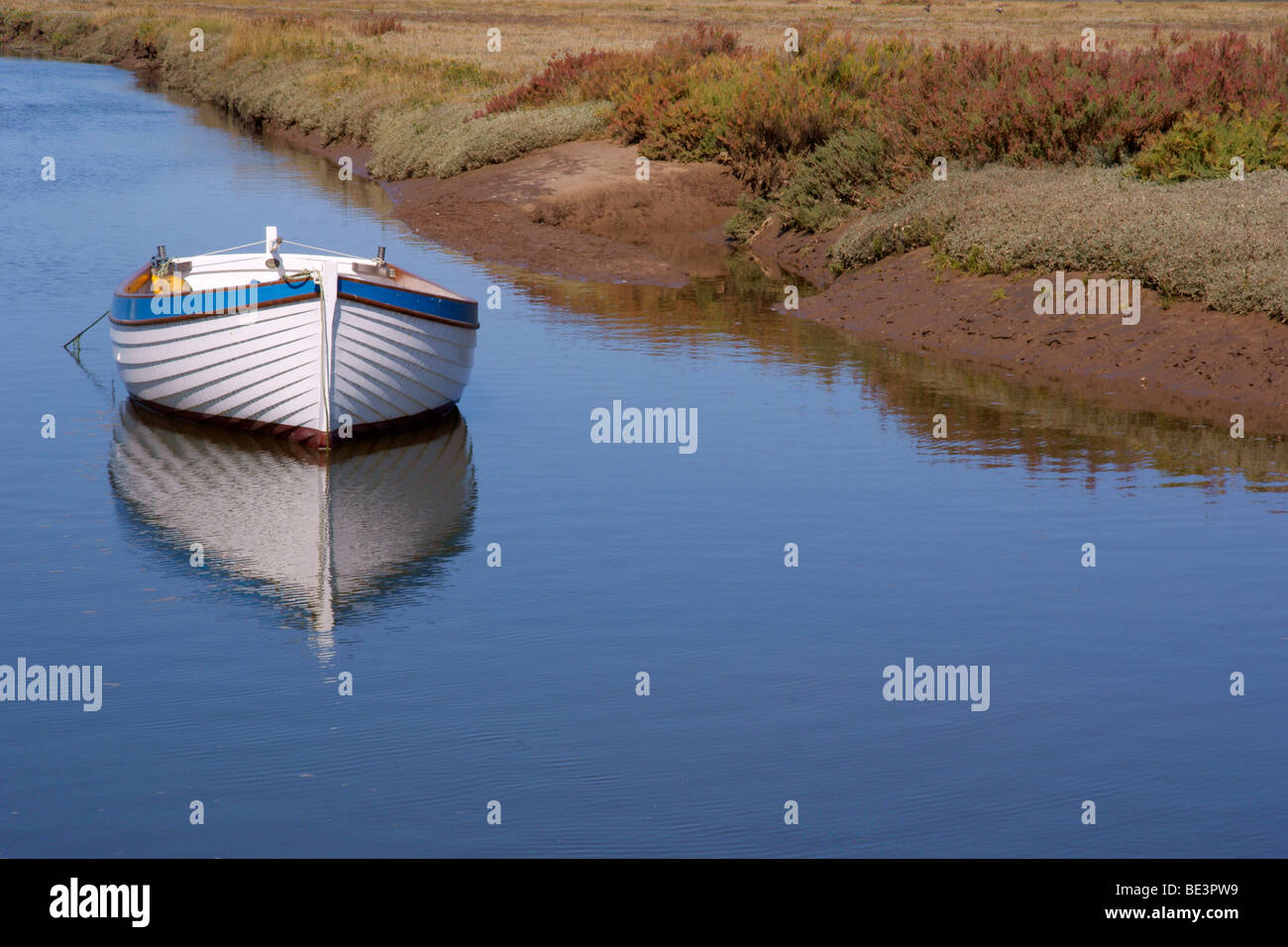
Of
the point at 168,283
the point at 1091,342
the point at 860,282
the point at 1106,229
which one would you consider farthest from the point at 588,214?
the point at 168,283

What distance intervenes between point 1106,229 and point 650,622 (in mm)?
11371

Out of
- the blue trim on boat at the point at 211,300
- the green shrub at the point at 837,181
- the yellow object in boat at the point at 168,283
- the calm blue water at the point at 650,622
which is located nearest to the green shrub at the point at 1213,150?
the green shrub at the point at 837,181

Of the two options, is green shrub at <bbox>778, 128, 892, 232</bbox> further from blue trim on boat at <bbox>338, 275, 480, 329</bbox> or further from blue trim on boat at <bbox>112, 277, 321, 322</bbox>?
blue trim on boat at <bbox>112, 277, 321, 322</bbox>

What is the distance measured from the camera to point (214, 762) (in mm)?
8469

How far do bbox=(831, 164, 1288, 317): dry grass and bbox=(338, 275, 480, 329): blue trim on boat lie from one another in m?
8.07

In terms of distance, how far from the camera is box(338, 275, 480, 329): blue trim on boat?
15.0 meters

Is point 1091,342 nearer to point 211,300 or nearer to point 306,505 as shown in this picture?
point 306,505

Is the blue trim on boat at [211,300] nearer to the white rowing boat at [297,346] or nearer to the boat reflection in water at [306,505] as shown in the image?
the white rowing boat at [297,346]

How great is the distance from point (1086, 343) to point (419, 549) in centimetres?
997

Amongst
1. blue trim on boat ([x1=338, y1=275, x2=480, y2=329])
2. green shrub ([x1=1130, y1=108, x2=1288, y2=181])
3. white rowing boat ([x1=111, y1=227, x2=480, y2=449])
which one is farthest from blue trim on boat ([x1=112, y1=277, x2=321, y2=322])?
green shrub ([x1=1130, y1=108, x2=1288, y2=181])

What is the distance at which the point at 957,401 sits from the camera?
1781 centimetres

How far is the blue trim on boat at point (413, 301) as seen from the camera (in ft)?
49.1

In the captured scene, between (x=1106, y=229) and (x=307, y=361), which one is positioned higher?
(x=1106, y=229)
